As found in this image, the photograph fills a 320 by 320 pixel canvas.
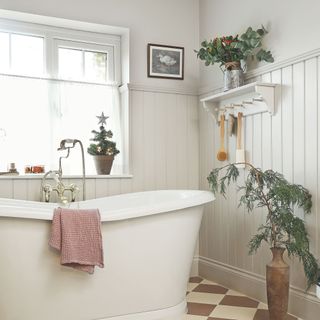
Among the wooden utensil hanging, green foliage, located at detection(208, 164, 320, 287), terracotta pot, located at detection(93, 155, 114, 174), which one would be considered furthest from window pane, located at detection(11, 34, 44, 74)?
green foliage, located at detection(208, 164, 320, 287)

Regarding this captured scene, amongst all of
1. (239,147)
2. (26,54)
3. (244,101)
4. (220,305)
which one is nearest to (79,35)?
(26,54)

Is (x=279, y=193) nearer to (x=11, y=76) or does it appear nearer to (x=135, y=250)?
(x=135, y=250)

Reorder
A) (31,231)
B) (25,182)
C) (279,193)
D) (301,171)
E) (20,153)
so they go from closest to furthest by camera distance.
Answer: (31,231) → (279,193) → (301,171) → (25,182) → (20,153)

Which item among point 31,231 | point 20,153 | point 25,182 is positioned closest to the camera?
point 31,231

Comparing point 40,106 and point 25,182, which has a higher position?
point 40,106

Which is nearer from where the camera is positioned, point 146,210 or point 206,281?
point 146,210

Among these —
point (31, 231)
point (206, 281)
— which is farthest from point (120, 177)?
point (31, 231)

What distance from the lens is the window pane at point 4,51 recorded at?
3.42 meters

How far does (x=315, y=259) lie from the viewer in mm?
2512

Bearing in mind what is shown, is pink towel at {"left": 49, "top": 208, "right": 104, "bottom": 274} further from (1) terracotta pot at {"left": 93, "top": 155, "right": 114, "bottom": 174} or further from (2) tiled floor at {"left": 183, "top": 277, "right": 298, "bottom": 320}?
(1) terracotta pot at {"left": 93, "top": 155, "right": 114, "bottom": 174}

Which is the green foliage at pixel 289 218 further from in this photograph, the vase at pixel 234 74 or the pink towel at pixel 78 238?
the pink towel at pixel 78 238

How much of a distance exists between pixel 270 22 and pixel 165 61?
3.49ft

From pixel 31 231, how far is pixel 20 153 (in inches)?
53.1

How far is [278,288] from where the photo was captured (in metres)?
2.52
